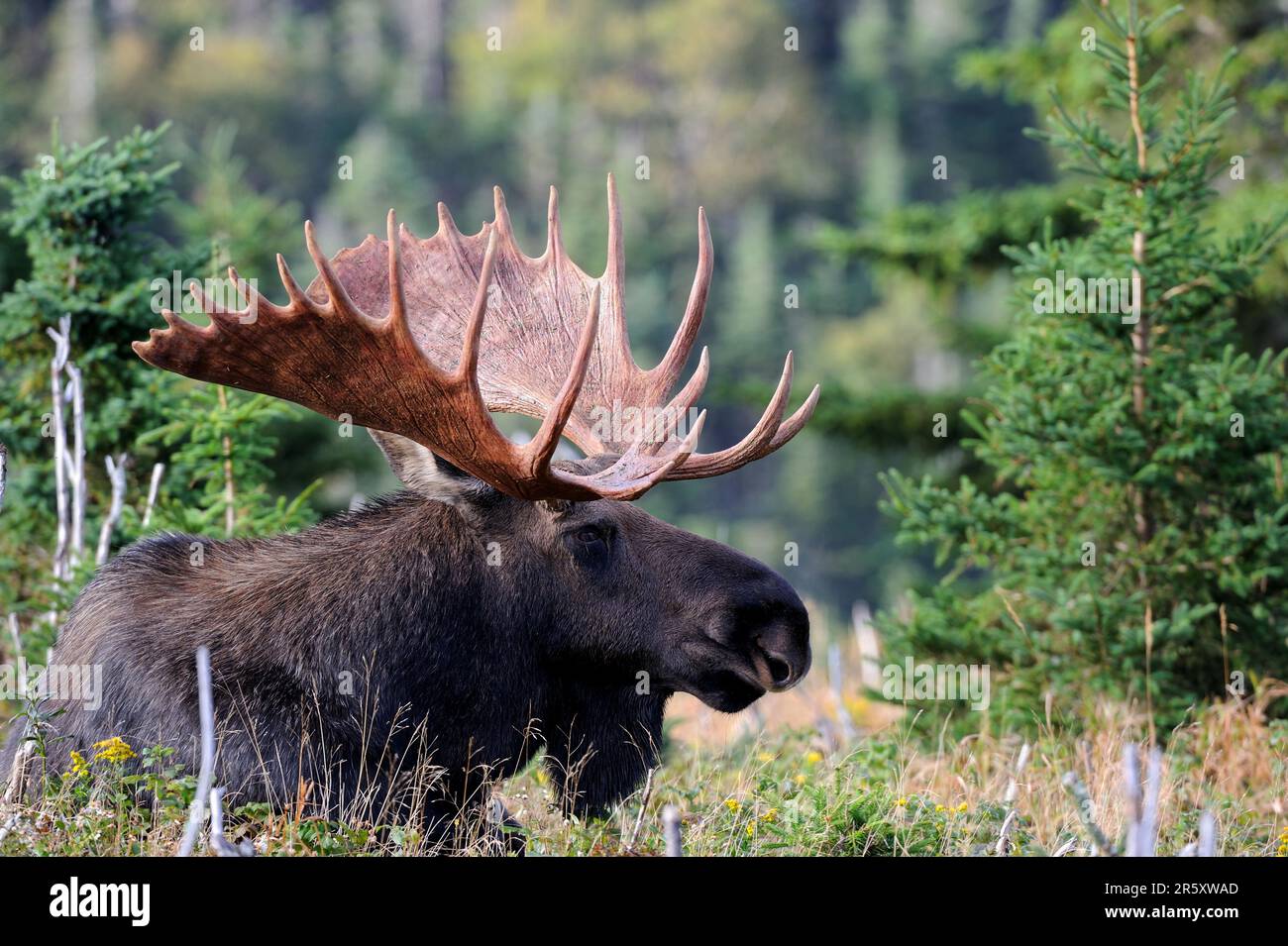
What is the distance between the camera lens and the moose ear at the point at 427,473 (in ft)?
16.9

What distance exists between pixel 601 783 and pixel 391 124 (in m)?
67.8

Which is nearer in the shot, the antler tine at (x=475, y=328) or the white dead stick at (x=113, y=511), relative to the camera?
the antler tine at (x=475, y=328)

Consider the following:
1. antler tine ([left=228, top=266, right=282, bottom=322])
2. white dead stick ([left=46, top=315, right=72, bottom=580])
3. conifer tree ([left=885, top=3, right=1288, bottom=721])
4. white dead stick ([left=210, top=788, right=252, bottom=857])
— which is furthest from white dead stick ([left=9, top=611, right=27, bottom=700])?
conifer tree ([left=885, top=3, right=1288, bottom=721])

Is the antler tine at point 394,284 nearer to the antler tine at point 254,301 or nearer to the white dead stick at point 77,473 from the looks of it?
the antler tine at point 254,301

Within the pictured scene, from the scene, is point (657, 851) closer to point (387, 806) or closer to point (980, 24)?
point (387, 806)

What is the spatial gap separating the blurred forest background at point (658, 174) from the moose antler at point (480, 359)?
60.8 inches

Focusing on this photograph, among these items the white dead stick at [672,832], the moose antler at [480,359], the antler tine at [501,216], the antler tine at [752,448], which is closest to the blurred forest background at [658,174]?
the moose antler at [480,359]

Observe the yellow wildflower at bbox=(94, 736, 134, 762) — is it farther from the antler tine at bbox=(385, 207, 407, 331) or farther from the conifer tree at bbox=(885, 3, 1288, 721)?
the conifer tree at bbox=(885, 3, 1288, 721)

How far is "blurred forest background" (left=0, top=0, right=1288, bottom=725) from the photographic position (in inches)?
312

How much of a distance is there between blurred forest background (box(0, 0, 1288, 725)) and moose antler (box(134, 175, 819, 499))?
154 centimetres

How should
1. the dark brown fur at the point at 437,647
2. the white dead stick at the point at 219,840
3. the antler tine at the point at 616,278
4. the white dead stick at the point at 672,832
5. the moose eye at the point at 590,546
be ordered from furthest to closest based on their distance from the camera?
the antler tine at the point at 616,278 → the moose eye at the point at 590,546 → the dark brown fur at the point at 437,647 → the white dead stick at the point at 219,840 → the white dead stick at the point at 672,832

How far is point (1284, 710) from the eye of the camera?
7180mm

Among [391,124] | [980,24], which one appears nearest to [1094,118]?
[391,124]

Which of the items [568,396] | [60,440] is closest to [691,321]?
[568,396]
